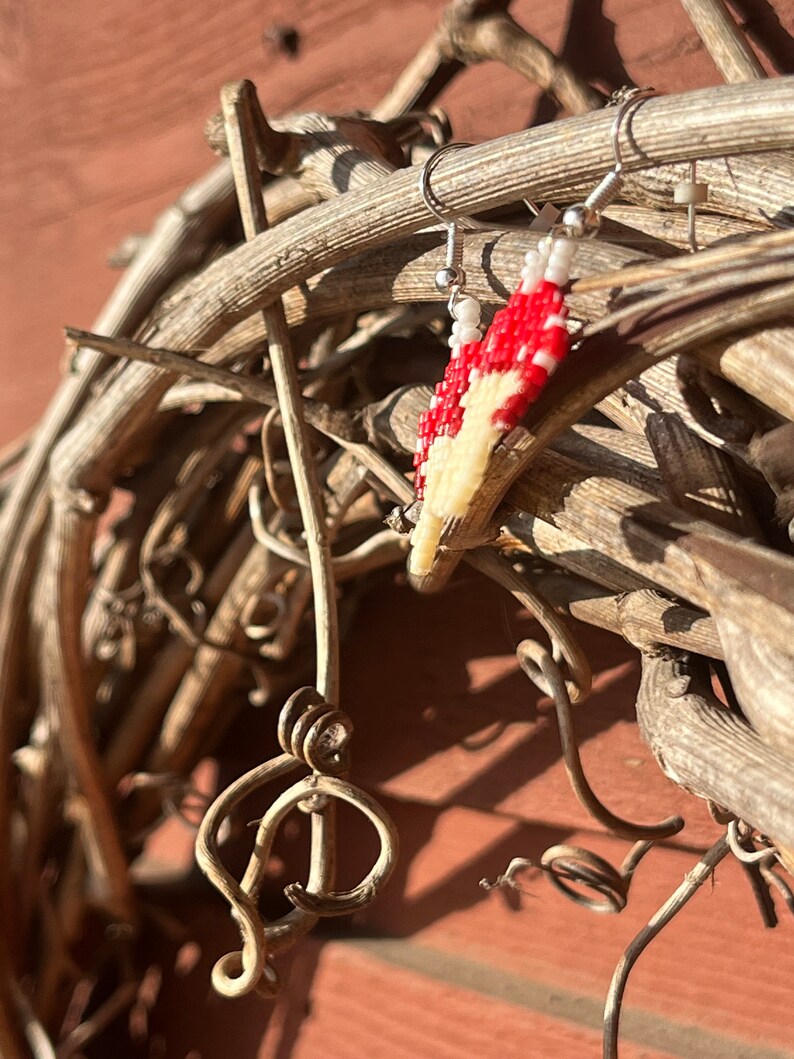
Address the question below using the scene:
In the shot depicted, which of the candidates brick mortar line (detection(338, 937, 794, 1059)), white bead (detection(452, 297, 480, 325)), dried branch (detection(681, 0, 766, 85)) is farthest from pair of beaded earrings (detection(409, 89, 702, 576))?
brick mortar line (detection(338, 937, 794, 1059))

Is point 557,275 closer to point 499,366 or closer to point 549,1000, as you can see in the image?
point 499,366

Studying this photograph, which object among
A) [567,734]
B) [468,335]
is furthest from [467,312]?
[567,734]

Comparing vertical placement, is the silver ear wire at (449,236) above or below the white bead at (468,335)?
above

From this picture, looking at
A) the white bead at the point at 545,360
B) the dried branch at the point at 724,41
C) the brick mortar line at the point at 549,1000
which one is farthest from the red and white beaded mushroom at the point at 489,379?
the brick mortar line at the point at 549,1000

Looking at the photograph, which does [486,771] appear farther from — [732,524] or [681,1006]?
[732,524]

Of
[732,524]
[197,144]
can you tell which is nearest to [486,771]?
[732,524]

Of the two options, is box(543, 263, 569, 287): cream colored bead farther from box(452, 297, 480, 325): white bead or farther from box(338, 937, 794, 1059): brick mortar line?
box(338, 937, 794, 1059): brick mortar line

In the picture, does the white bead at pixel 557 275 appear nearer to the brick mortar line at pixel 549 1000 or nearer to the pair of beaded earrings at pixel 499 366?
the pair of beaded earrings at pixel 499 366
